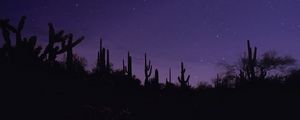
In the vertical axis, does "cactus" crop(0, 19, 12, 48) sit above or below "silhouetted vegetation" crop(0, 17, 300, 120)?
above

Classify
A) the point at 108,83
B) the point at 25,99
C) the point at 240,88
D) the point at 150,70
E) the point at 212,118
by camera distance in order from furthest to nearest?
the point at 150,70
the point at 240,88
the point at 212,118
the point at 108,83
the point at 25,99

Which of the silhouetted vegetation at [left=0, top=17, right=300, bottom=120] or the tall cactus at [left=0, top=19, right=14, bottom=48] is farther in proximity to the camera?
the tall cactus at [left=0, top=19, right=14, bottom=48]

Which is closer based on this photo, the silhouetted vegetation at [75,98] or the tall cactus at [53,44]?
the silhouetted vegetation at [75,98]

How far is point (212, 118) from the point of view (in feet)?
48.0

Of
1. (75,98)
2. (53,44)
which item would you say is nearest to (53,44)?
(53,44)

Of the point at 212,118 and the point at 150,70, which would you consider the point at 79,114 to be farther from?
the point at 150,70

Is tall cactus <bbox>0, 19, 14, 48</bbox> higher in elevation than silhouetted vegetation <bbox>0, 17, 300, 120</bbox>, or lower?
higher

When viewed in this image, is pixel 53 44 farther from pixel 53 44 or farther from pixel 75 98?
pixel 75 98

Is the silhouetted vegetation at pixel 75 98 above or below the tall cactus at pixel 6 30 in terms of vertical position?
below

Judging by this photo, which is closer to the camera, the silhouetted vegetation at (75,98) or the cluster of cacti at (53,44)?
the silhouetted vegetation at (75,98)

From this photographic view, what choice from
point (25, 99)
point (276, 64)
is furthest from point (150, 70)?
point (276, 64)

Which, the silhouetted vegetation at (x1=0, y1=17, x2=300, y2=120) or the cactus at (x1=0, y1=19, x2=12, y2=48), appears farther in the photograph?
the cactus at (x1=0, y1=19, x2=12, y2=48)

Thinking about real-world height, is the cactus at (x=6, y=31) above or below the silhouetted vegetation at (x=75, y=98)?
above

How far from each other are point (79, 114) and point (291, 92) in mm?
14161
